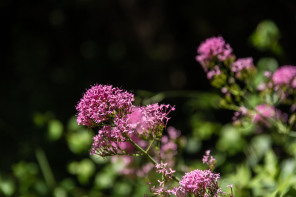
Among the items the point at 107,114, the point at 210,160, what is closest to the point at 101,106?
the point at 107,114

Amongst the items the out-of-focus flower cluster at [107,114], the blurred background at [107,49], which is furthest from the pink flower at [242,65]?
the blurred background at [107,49]

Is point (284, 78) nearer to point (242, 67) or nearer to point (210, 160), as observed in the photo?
point (242, 67)

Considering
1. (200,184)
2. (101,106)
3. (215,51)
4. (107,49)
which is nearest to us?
(200,184)

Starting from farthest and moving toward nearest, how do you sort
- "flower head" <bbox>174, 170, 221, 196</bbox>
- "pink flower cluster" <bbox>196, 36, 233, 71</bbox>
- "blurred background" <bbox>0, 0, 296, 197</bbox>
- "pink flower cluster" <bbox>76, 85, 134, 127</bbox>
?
1. "blurred background" <bbox>0, 0, 296, 197</bbox>
2. "pink flower cluster" <bbox>196, 36, 233, 71</bbox>
3. "pink flower cluster" <bbox>76, 85, 134, 127</bbox>
4. "flower head" <bbox>174, 170, 221, 196</bbox>

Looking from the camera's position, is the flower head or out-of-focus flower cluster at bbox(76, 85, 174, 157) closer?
the flower head

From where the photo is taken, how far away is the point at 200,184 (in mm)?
1299

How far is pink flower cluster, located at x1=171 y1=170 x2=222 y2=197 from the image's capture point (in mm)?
1295

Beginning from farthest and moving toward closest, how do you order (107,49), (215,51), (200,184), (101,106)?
1. (107,49)
2. (215,51)
3. (101,106)
4. (200,184)

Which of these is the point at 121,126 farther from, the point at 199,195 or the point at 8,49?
the point at 8,49

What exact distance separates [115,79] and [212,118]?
2589 millimetres

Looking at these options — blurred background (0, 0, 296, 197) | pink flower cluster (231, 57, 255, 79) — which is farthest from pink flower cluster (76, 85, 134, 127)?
blurred background (0, 0, 296, 197)

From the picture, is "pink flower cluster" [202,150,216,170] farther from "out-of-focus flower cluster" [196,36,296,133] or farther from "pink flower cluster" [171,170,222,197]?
"out-of-focus flower cluster" [196,36,296,133]

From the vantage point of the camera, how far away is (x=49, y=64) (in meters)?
6.52

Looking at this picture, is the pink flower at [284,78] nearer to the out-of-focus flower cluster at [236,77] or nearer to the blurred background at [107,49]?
the out-of-focus flower cluster at [236,77]
